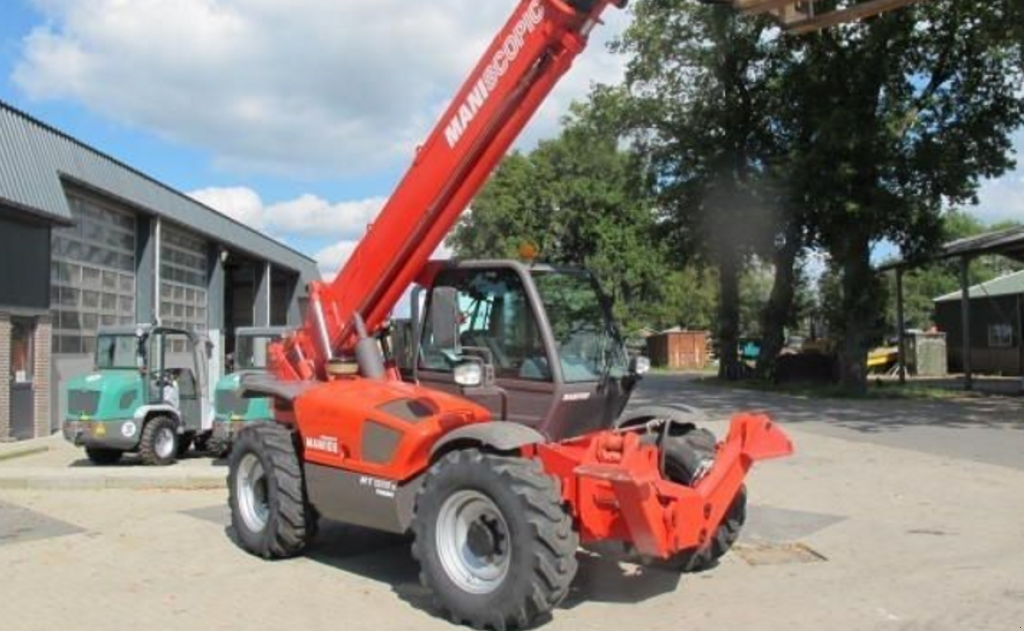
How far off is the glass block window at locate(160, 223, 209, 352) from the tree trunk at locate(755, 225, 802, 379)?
19.4 m

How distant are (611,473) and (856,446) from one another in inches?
450

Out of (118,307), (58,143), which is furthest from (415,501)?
(118,307)

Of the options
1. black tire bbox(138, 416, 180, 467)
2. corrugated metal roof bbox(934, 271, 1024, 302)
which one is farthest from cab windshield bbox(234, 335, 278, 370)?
corrugated metal roof bbox(934, 271, 1024, 302)

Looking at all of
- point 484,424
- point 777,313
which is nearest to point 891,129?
point 777,313

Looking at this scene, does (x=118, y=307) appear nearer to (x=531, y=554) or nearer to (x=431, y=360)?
(x=431, y=360)

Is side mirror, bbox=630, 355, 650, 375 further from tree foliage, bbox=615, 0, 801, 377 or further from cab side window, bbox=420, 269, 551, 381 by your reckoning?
tree foliage, bbox=615, 0, 801, 377

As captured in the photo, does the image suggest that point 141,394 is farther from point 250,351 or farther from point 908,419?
point 908,419

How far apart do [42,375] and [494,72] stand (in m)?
17.9

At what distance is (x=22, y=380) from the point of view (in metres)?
21.9

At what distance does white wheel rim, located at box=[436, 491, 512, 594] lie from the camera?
6.61 m

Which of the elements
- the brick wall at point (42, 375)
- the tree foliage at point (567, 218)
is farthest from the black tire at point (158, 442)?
the tree foliage at point (567, 218)

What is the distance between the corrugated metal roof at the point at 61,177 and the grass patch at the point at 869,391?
61.8 feet

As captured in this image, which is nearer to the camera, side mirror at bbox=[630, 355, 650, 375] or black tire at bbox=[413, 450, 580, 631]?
black tire at bbox=[413, 450, 580, 631]

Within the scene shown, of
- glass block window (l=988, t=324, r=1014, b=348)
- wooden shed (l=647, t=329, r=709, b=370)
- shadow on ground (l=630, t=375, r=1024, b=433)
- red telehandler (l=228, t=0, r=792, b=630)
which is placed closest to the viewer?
red telehandler (l=228, t=0, r=792, b=630)
